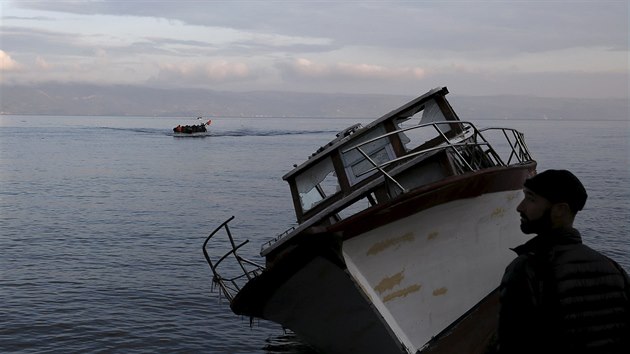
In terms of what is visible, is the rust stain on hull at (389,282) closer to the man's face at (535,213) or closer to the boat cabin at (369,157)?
→ the boat cabin at (369,157)

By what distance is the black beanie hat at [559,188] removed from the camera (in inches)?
163

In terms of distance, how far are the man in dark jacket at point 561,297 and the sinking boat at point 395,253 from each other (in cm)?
587

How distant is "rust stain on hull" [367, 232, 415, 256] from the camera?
10305mm

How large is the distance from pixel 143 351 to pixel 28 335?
2.61 metres

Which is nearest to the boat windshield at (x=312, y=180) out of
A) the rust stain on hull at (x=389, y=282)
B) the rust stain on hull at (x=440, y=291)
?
the rust stain on hull at (x=389, y=282)

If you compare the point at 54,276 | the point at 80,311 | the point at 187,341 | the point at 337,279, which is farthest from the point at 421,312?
the point at 54,276

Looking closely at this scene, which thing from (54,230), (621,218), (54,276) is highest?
(54,230)

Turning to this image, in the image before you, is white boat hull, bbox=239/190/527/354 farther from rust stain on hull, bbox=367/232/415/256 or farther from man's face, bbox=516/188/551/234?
man's face, bbox=516/188/551/234

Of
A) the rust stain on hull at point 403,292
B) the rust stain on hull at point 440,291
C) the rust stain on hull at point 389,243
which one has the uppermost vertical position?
the rust stain on hull at point 389,243

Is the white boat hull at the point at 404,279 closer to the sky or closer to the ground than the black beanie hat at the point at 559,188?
closer to the ground

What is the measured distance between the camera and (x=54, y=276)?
69.7 feet

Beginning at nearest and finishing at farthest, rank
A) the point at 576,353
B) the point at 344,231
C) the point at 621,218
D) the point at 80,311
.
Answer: the point at 576,353 < the point at 344,231 < the point at 80,311 < the point at 621,218

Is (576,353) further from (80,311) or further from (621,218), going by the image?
(621,218)

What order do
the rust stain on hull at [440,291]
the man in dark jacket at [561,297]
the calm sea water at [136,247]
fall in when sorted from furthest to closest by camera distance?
the calm sea water at [136,247] → the rust stain on hull at [440,291] → the man in dark jacket at [561,297]
